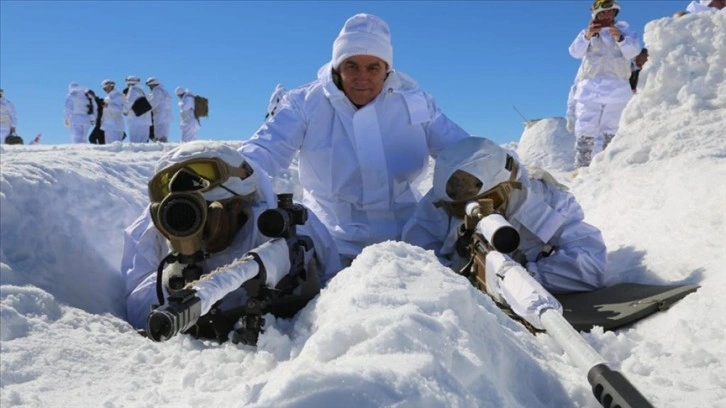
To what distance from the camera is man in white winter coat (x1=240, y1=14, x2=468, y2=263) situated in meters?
3.82

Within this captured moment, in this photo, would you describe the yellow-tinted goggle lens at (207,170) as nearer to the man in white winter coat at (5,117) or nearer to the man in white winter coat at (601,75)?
the man in white winter coat at (601,75)

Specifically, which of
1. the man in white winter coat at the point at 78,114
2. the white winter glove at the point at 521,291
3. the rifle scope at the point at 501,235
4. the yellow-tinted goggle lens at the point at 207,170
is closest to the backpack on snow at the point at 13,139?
the man in white winter coat at the point at 78,114

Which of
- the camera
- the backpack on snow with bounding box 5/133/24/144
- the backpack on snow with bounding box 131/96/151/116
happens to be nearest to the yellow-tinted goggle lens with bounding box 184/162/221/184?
the camera

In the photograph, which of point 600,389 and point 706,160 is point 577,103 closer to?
point 706,160

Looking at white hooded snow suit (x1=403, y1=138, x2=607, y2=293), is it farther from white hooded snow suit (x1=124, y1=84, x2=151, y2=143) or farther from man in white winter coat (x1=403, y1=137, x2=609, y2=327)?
white hooded snow suit (x1=124, y1=84, x2=151, y2=143)

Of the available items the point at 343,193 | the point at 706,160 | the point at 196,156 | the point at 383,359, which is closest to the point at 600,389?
the point at 383,359

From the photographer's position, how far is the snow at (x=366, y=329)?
1.27 meters

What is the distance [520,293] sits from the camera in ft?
6.42

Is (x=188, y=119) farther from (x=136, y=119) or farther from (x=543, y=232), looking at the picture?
→ (x=543, y=232)

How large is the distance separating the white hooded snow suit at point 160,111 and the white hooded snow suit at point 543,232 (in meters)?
13.1

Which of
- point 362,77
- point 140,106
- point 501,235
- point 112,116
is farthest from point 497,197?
point 112,116

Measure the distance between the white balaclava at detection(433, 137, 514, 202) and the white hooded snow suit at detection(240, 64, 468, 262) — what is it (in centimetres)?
69

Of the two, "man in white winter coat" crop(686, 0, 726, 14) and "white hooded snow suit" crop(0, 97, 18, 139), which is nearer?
"man in white winter coat" crop(686, 0, 726, 14)

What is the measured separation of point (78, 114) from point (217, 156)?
1487 centimetres
